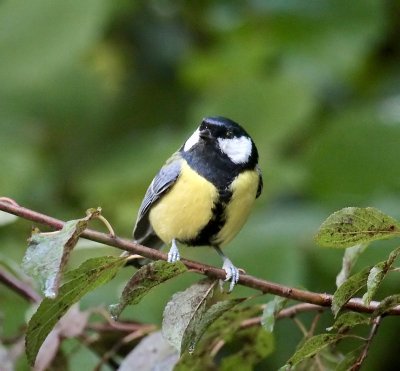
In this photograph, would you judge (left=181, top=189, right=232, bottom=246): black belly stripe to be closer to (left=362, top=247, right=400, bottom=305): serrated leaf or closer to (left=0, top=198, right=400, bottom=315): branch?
(left=0, top=198, right=400, bottom=315): branch

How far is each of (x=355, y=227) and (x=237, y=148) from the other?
52cm

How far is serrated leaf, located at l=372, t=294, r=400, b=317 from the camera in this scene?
38.8 inches

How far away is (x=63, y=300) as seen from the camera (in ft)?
3.28

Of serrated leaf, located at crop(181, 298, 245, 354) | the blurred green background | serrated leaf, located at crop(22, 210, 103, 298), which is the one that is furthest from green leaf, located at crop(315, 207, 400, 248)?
the blurred green background

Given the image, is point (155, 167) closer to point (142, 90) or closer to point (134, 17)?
point (142, 90)

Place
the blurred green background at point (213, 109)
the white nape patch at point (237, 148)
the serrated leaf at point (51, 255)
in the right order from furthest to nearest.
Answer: the blurred green background at point (213, 109) < the white nape patch at point (237, 148) < the serrated leaf at point (51, 255)

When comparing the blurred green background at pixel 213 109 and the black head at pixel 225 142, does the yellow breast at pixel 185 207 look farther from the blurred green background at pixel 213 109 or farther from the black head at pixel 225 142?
the blurred green background at pixel 213 109

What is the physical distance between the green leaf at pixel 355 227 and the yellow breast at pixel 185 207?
42cm

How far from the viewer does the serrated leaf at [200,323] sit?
1.03 m

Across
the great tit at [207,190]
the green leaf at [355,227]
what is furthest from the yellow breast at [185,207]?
the green leaf at [355,227]

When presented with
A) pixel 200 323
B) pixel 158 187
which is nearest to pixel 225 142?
pixel 158 187

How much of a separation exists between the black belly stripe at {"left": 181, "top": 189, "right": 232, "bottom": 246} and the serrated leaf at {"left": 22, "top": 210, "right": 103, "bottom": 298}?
0.46 meters

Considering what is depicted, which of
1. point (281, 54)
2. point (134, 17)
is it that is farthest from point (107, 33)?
point (281, 54)

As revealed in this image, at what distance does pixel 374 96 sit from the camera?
105 inches
